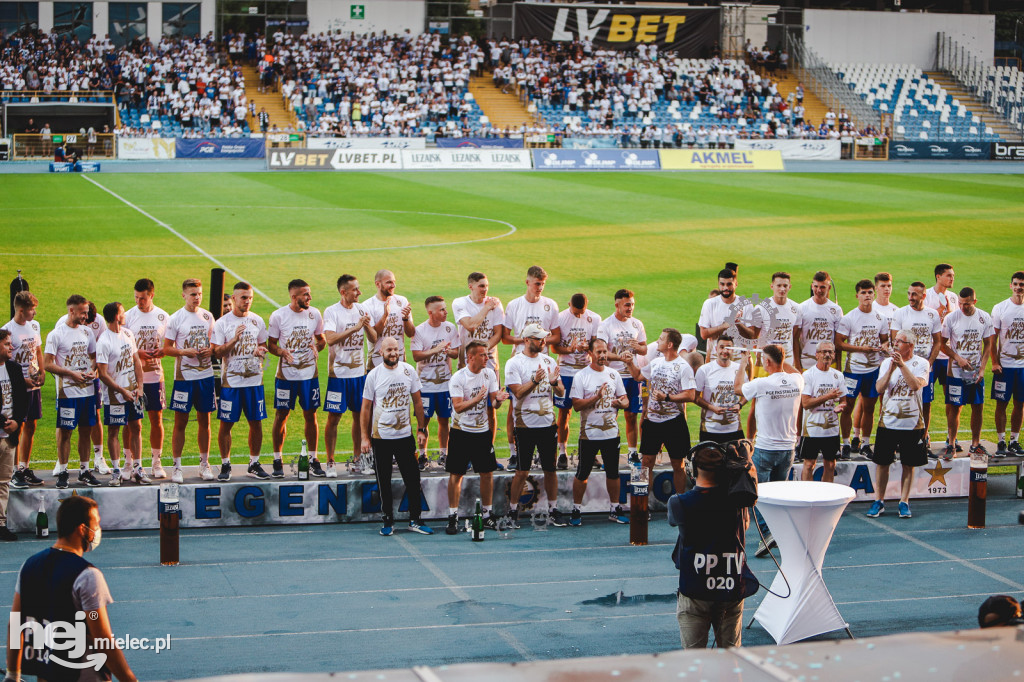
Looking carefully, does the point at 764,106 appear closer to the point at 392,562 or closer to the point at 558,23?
the point at 558,23

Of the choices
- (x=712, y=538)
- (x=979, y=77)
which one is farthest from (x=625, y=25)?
(x=712, y=538)

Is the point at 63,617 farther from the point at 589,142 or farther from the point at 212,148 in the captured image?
the point at 589,142

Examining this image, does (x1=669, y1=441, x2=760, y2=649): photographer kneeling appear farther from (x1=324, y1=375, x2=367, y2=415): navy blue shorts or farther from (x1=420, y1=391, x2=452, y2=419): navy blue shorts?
(x1=324, y1=375, x2=367, y2=415): navy blue shorts

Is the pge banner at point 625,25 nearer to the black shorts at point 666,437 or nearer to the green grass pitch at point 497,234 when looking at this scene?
the green grass pitch at point 497,234

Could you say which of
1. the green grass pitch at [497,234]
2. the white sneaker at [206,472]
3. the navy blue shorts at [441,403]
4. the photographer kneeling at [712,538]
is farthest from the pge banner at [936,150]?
the photographer kneeling at [712,538]

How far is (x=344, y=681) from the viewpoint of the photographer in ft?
11.2

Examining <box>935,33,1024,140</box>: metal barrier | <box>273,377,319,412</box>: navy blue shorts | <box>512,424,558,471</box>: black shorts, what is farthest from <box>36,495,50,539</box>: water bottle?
<box>935,33,1024,140</box>: metal barrier

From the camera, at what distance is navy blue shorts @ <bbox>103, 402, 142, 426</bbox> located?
36.9 ft

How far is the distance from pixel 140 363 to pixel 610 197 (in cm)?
2493

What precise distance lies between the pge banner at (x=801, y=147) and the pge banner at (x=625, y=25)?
48.6 feet

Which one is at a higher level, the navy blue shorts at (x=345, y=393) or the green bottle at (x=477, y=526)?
the navy blue shorts at (x=345, y=393)

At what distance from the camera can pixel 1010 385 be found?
42.5 feet

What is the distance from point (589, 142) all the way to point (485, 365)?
40.8m

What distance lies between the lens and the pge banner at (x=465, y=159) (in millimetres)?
43500
